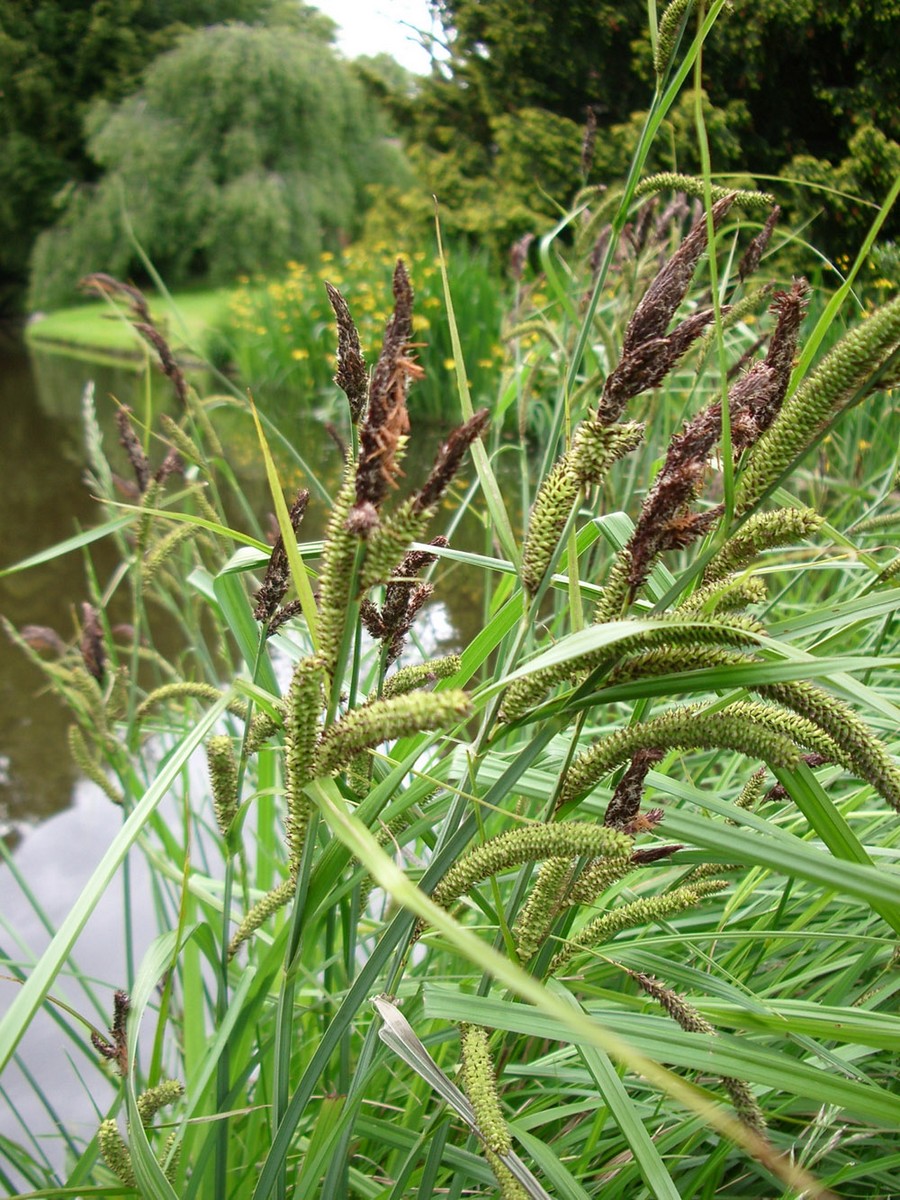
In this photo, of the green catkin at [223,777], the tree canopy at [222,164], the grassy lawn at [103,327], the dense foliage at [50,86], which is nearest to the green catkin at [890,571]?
the green catkin at [223,777]

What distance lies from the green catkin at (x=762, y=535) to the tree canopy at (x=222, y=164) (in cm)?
1525

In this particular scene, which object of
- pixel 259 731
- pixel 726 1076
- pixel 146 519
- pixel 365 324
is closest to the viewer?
pixel 726 1076

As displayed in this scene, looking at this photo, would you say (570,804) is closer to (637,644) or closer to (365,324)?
(637,644)

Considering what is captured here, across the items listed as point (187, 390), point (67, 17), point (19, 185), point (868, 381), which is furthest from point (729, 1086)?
point (67, 17)

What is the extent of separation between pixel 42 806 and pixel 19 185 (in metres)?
21.3

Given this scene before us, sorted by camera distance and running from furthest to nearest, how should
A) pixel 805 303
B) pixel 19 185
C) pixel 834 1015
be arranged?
pixel 19 185
pixel 834 1015
pixel 805 303

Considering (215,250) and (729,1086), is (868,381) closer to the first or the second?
(729,1086)

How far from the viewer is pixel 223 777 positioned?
0.79m

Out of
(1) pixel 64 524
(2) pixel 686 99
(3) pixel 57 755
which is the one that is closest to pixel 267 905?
(3) pixel 57 755

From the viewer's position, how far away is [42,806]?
9.02 ft

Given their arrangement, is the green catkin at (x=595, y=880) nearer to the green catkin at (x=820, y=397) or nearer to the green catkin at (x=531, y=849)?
the green catkin at (x=531, y=849)

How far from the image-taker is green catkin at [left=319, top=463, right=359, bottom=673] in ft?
1.54

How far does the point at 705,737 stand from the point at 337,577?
0.81ft

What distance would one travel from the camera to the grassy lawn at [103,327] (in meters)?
12.7
